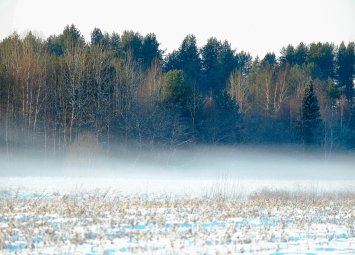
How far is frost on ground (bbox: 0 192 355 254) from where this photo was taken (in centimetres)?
976

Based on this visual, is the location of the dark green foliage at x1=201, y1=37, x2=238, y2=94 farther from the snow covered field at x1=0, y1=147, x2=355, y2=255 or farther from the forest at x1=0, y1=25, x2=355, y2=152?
the snow covered field at x1=0, y1=147, x2=355, y2=255

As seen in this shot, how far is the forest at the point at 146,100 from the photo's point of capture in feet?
144

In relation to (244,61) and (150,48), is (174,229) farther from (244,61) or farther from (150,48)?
(244,61)

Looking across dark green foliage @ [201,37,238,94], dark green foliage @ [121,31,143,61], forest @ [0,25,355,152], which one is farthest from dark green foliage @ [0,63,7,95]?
dark green foliage @ [201,37,238,94]

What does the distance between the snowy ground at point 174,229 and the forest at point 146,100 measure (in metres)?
28.1

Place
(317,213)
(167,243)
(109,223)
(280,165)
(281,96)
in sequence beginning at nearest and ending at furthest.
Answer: (167,243) < (109,223) < (317,213) < (280,165) < (281,96)

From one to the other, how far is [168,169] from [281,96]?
2649 centimetres

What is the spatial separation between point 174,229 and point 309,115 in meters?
50.1

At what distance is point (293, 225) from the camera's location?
13.2m

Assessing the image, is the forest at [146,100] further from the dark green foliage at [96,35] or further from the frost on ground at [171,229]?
the frost on ground at [171,229]

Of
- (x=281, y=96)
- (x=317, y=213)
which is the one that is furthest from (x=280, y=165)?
(x=317, y=213)

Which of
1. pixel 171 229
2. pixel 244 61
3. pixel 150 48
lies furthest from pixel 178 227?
pixel 244 61

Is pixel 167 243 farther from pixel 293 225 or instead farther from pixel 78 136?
pixel 78 136

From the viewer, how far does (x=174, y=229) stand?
1162 centimetres
